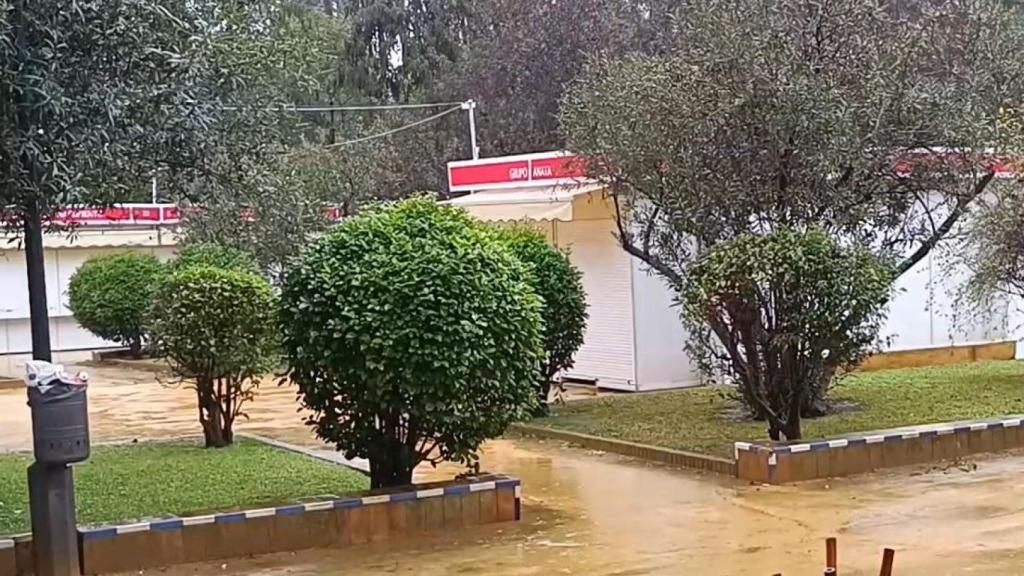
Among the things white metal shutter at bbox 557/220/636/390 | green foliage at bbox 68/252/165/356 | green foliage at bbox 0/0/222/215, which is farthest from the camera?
green foliage at bbox 68/252/165/356

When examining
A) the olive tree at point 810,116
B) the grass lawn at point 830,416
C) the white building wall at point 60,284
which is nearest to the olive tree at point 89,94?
the olive tree at point 810,116

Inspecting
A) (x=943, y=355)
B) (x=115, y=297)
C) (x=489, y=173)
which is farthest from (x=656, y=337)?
(x=115, y=297)

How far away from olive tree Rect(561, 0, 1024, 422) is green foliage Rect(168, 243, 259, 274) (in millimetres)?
6561

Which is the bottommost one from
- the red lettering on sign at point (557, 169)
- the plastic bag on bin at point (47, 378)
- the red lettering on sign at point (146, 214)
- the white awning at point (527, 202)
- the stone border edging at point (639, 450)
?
the stone border edging at point (639, 450)

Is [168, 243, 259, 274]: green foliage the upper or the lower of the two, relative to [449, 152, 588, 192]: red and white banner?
lower

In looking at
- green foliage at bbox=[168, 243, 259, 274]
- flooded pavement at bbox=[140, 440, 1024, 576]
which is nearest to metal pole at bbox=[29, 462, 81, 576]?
flooded pavement at bbox=[140, 440, 1024, 576]

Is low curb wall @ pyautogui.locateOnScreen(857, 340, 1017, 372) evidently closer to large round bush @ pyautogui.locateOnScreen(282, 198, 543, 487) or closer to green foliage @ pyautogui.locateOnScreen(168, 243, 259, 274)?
green foliage @ pyautogui.locateOnScreen(168, 243, 259, 274)

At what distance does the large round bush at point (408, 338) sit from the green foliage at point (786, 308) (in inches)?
76.0

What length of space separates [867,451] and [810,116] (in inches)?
107

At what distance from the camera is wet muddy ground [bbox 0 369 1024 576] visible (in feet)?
24.7

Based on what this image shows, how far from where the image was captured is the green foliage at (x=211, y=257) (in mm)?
17016

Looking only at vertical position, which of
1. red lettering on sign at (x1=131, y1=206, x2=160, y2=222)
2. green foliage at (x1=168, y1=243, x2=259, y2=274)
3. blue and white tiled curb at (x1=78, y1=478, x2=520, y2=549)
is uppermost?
red lettering on sign at (x1=131, y1=206, x2=160, y2=222)

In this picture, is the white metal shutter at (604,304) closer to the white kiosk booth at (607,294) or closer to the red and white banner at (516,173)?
the white kiosk booth at (607,294)

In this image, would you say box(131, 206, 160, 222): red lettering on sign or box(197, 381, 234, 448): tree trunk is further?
box(131, 206, 160, 222): red lettering on sign
